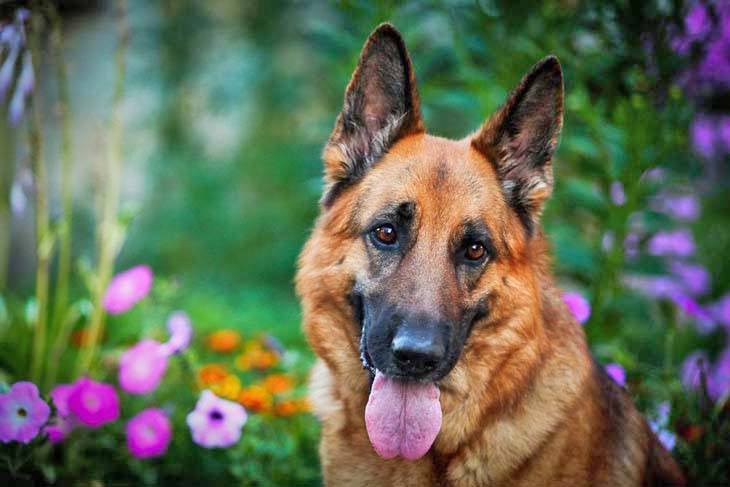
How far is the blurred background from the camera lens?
3.50m

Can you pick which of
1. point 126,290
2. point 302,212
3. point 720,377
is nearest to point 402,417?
point 126,290

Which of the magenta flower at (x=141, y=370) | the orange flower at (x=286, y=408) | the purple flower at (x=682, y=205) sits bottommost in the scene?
the orange flower at (x=286, y=408)

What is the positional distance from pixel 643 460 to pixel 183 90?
715 centimetres

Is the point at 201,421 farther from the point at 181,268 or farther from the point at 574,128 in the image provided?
the point at 181,268

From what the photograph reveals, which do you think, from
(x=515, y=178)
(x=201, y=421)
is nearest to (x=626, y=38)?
(x=515, y=178)

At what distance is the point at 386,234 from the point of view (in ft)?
8.78

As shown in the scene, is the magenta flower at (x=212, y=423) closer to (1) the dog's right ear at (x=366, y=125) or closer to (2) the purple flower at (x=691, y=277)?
Answer: (1) the dog's right ear at (x=366, y=125)

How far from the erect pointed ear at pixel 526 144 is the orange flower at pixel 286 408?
6.08 feet

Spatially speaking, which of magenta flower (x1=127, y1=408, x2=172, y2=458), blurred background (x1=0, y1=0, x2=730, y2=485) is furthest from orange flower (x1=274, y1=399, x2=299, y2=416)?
magenta flower (x1=127, y1=408, x2=172, y2=458)

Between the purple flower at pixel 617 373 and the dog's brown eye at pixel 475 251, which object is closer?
the dog's brown eye at pixel 475 251

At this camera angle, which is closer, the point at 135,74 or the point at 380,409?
the point at 380,409

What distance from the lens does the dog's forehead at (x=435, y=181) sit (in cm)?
265

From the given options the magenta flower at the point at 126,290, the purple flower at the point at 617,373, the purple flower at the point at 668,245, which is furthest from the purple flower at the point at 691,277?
the magenta flower at the point at 126,290

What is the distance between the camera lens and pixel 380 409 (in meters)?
2.47
